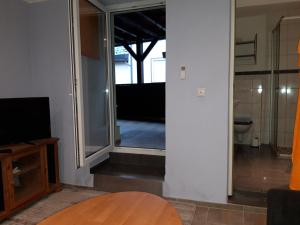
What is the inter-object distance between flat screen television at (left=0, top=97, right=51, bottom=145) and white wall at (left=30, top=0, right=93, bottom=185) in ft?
0.97

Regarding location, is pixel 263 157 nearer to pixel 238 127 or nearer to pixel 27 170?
pixel 238 127

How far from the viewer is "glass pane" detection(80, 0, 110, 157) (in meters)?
2.91

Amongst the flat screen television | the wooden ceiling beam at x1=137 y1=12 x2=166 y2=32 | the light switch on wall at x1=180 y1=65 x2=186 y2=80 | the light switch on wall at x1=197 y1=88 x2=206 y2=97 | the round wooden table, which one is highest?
the wooden ceiling beam at x1=137 y1=12 x2=166 y2=32

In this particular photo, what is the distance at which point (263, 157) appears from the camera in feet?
12.5

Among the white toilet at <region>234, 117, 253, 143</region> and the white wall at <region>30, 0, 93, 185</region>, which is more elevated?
the white wall at <region>30, 0, 93, 185</region>

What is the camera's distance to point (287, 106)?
413cm

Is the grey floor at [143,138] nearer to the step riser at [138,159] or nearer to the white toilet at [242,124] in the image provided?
the step riser at [138,159]

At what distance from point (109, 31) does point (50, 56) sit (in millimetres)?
857

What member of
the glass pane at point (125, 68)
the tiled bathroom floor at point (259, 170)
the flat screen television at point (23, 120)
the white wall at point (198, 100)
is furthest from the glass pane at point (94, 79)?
the glass pane at point (125, 68)

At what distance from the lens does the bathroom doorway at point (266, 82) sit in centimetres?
397

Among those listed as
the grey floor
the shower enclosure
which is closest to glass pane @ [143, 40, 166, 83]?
the grey floor

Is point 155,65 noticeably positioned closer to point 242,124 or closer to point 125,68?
point 125,68

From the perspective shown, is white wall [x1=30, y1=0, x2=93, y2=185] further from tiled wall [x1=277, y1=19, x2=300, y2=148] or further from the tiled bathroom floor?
tiled wall [x1=277, y1=19, x2=300, y2=148]

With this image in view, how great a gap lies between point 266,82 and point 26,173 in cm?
401
